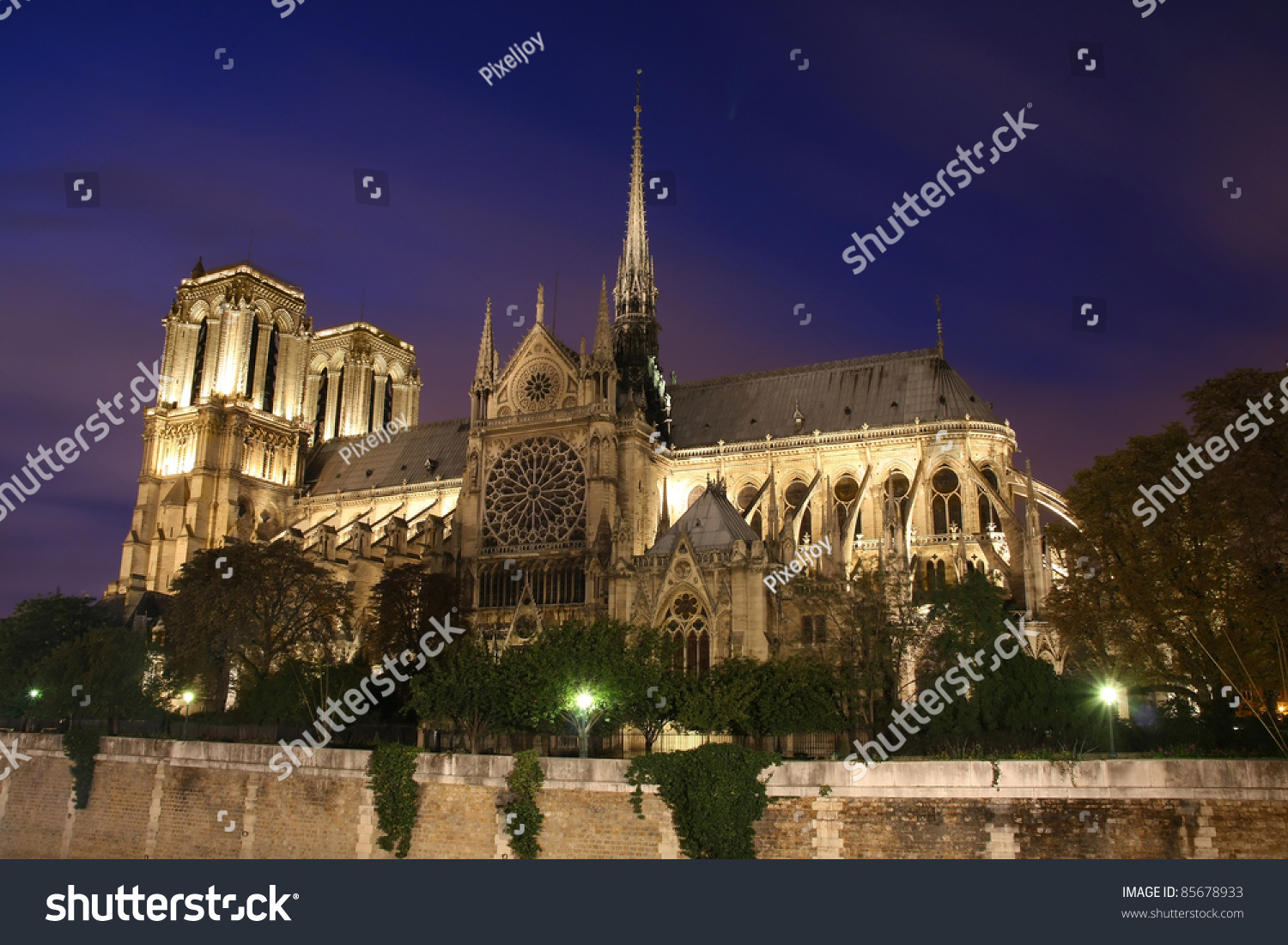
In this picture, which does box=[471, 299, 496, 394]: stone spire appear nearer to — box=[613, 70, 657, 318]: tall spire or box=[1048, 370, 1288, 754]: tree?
box=[613, 70, 657, 318]: tall spire

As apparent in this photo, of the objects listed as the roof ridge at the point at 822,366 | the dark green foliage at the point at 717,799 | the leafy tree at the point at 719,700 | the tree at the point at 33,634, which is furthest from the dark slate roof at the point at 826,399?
the dark green foliage at the point at 717,799

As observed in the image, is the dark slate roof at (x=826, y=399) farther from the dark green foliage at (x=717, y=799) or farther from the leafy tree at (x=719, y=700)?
the dark green foliage at (x=717, y=799)

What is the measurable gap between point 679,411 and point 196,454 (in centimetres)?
2882

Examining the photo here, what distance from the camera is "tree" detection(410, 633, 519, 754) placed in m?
27.6

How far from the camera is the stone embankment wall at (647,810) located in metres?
17.8

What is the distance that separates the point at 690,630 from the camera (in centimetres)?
3369

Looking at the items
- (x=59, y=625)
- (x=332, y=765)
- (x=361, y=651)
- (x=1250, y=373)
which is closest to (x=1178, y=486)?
(x=1250, y=373)

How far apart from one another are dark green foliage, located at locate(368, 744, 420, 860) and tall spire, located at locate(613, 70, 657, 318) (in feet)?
123

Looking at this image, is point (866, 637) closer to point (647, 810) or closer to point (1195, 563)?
point (1195, 563)

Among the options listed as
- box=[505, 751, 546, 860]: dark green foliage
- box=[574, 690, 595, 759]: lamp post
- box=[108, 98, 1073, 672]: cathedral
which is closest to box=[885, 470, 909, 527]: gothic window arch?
box=[108, 98, 1073, 672]: cathedral

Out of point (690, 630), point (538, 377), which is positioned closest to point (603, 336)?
point (538, 377)

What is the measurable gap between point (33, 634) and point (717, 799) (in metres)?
36.9

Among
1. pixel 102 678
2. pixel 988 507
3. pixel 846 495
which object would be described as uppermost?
pixel 846 495
